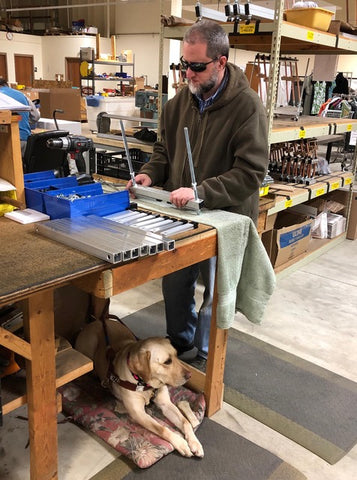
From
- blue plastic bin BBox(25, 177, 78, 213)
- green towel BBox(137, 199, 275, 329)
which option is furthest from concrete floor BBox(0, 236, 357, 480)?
blue plastic bin BBox(25, 177, 78, 213)

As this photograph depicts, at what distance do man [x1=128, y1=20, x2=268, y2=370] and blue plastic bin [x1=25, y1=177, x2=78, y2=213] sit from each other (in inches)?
12.2

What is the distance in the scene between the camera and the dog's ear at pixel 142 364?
1.78 m

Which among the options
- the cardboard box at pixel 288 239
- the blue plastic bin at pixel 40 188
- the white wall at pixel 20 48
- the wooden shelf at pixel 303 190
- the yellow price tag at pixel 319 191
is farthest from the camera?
the white wall at pixel 20 48

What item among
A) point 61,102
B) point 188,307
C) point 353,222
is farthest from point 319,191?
point 61,102

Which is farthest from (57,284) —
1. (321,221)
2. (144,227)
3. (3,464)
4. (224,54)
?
(321,221)

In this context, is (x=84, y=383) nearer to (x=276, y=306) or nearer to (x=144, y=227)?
(x=144, y=227)

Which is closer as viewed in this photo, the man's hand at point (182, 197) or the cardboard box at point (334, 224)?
the man's hand at point (182, 197)

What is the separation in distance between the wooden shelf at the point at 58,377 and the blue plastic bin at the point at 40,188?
563 millimetres

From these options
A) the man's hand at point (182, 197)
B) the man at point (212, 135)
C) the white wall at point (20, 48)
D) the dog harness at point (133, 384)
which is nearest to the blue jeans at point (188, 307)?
the man at point (212, 135)

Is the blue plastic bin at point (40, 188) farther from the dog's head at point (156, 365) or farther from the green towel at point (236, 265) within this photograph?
the dog's head at point (156, 365)

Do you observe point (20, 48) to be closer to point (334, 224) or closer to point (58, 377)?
point (334, 224)

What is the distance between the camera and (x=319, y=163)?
4.43 m

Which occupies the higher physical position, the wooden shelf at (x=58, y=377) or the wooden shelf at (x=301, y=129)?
the wooden shelf at (x=301, y=129)

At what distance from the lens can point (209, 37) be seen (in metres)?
1.89
